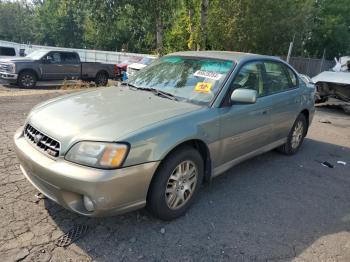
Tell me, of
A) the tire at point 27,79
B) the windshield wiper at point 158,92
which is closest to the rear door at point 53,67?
the tire at point 27,79

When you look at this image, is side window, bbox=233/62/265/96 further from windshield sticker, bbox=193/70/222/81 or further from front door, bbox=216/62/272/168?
windshield sticker, bbox=193/70/222/81

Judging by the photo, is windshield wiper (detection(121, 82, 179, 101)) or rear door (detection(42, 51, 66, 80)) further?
rear door (detection(42, 51, 66, 80))

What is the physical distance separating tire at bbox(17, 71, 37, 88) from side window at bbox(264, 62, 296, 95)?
37.1 ft

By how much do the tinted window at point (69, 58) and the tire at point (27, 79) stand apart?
5.40 ft

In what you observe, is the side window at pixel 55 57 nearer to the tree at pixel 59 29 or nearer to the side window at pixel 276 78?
the side window at pixel 276 78

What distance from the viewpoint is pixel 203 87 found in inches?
154

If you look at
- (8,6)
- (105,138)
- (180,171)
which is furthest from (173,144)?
(8,6)

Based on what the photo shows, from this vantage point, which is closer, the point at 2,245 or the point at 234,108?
the point at 2,245

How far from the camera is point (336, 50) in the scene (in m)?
29.0

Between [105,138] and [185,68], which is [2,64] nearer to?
[185,68]

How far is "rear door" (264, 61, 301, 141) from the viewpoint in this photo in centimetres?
475

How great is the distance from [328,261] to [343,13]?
30815 mm

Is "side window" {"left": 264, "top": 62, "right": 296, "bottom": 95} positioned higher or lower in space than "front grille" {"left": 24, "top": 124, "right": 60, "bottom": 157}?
higher

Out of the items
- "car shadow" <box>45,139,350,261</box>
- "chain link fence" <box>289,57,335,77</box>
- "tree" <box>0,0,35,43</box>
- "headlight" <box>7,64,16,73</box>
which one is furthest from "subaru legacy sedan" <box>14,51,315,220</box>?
Answer: "tree" <box>0,0,35,43</box>
